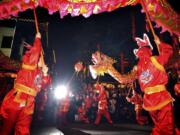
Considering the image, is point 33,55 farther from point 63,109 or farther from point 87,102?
point 87,102

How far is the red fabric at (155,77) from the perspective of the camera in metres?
5.56

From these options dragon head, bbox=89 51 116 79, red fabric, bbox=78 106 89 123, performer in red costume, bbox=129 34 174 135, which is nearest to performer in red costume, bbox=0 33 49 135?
performer in red costume, bbox=129 34 174 135

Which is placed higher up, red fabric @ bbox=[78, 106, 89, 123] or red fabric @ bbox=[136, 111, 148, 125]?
red fabric @ bbox=[78, 106, 89, 123]

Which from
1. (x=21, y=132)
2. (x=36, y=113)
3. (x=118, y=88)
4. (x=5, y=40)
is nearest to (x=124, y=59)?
(x=118, y=88)

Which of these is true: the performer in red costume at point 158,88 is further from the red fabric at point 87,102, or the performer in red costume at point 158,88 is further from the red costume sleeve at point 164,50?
the red fabric at point 87,102

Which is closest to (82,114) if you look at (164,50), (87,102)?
(87,102)

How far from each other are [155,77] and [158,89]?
313 mm

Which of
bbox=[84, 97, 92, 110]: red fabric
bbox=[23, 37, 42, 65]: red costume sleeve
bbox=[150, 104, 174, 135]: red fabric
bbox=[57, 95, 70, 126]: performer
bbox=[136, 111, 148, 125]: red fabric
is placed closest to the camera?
bbox=[150, 104, 174, 135]: red fabric

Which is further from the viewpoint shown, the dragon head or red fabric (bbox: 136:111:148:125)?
red fabric (bbox: 136:111:148:125)

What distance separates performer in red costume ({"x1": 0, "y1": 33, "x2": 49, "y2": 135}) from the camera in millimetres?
5590

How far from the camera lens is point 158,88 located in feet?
18.5

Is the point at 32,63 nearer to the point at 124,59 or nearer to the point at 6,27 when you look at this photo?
the point at 124,59

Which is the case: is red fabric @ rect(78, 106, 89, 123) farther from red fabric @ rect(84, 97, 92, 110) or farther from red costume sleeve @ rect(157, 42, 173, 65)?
red costume sleeve @ rect(157, 42, 173, 65)

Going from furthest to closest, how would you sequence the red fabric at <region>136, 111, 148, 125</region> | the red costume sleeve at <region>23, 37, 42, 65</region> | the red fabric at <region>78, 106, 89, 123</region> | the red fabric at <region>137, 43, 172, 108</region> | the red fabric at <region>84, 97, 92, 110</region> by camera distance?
the red fabric at <region>84, 97, 92, 110</region> < the red fabric at <region>78, 106, 89, 123</region> < the red fabric at <region>136, 111, 148, 125</region> < the red costume sleeve at <region>23, 37, 42, 65</region> < the red fabric at <region>137, 43, 172, 108</region>
